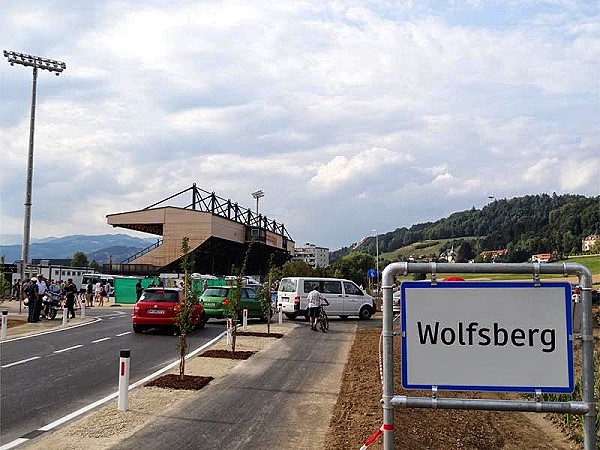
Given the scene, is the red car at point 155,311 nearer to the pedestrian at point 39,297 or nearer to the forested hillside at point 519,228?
the pedestrian at point 39,297

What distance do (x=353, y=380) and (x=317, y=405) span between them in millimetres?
2382

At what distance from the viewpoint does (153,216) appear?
7775 centimetres

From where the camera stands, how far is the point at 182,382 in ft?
38.3

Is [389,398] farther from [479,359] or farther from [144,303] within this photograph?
[144,303]

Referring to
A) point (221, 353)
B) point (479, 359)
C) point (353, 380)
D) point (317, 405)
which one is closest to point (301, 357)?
point (221, 353)

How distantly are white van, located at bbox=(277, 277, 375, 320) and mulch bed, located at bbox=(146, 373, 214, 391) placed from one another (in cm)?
1680

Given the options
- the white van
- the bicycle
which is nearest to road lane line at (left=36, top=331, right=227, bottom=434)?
the bicycle

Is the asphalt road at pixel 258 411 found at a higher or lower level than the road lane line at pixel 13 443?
higher

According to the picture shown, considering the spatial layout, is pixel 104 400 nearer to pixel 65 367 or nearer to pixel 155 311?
pixel 65 367

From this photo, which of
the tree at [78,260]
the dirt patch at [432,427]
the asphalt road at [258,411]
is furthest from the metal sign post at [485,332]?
the tree at [78,260]

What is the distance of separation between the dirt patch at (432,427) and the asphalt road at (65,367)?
388 centimetres

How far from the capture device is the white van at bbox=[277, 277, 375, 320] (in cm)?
2958

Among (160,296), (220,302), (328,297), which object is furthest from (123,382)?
(328,297)

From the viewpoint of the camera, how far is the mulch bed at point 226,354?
1574 centimetres
